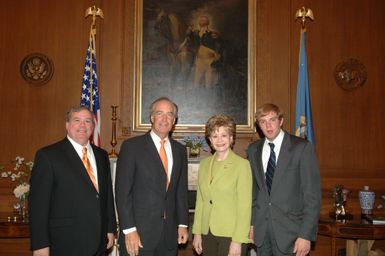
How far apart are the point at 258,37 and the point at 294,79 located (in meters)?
0.84

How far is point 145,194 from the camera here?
113 inches

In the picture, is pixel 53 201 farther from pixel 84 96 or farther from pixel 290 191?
pixel 84 96

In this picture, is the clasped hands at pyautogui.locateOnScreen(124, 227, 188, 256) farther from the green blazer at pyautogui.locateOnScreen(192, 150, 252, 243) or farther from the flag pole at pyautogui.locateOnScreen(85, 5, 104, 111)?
the flag pole at pyautogui.locateOnScreen(85, 5, 104, 111)

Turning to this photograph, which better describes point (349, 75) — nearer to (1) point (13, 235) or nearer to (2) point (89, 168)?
(2) point (89, 168)

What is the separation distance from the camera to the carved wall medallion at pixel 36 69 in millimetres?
5430

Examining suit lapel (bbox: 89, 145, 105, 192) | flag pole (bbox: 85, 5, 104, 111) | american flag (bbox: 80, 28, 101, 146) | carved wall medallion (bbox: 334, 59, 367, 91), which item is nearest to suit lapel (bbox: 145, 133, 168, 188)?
suit lapel (bbox: 89, 145, 105, 192)

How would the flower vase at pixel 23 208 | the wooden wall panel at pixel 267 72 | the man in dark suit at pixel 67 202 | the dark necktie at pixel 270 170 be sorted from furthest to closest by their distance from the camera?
the wooden wall panel at pixel 267 72 < the flower vase at pixel 23 208 < the dark necktie at pixel 270 170 < the man in dark suit at pixel 67 202

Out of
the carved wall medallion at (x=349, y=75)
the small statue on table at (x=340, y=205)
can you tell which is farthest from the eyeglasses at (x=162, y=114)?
the carved wall medallion at (x=349, y=75)

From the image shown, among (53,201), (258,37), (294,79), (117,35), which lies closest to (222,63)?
(258,37)

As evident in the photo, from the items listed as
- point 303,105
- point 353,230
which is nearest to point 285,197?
point 353,230

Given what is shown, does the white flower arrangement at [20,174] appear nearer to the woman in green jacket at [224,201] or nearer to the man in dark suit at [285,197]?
the woman in green jacket at [224,201]

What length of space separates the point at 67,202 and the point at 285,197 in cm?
168

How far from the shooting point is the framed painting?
18.2 ft

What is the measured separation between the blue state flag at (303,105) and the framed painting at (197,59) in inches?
26.5
